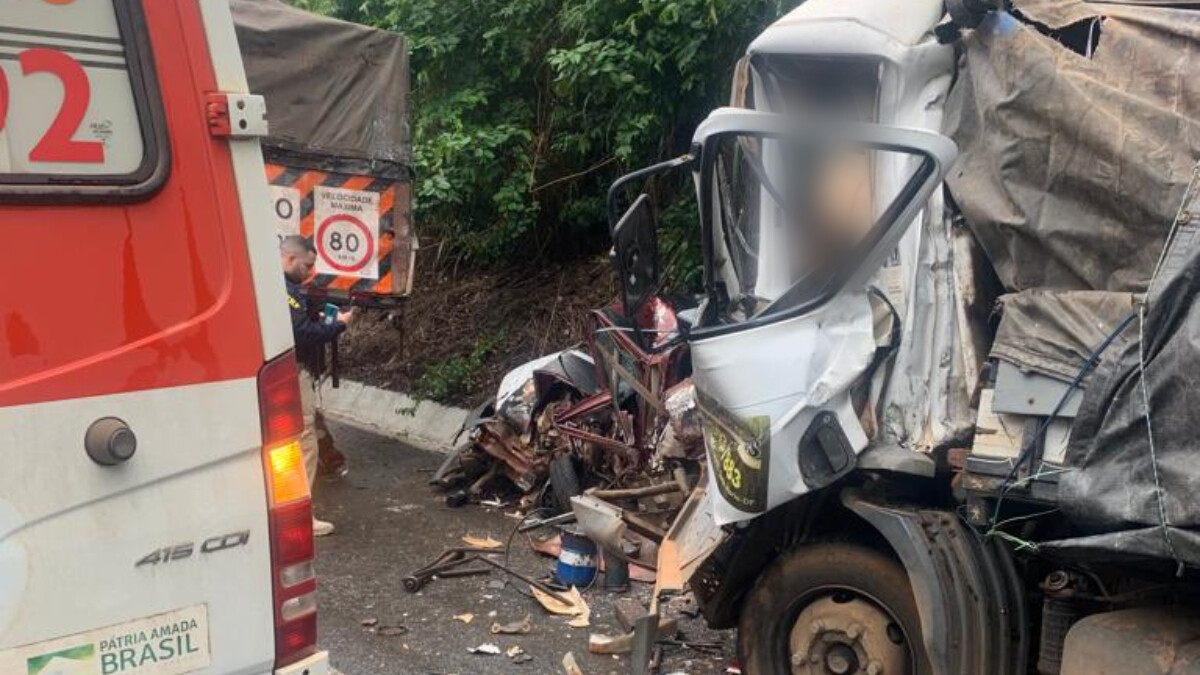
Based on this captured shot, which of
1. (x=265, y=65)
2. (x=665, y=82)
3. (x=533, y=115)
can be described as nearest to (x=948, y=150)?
(x=265, y=65)

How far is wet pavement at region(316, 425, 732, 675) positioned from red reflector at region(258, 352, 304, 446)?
264 cm

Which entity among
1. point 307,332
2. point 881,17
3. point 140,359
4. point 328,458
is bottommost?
point 328,458

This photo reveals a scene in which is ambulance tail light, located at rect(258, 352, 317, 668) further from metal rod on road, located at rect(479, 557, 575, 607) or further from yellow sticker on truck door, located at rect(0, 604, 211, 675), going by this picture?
metal rod on road, located at rect(479, 557, 575, 607)

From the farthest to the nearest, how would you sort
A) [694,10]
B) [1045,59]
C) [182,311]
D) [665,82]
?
[665,82] < [694,10] < [1045,59] < [182,311]

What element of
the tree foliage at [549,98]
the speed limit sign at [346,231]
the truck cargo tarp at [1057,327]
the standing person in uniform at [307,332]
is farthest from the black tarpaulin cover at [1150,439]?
the tree foliage at [549,98]

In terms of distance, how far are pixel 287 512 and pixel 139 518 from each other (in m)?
0.36

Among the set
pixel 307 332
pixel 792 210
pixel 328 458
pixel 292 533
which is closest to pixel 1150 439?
pixel 792 210

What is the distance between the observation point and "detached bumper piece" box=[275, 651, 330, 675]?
2631 millimetres

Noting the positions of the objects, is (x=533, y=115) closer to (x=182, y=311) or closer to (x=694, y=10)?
(x=694, y=10)

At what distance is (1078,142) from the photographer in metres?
3.52

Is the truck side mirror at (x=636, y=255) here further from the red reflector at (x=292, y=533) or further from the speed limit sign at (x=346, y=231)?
the speed limit sign at (x=346, y=231)

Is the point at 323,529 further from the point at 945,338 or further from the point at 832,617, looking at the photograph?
the point at 945,338

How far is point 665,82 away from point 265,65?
132 inches

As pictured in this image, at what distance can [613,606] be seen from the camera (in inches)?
227
